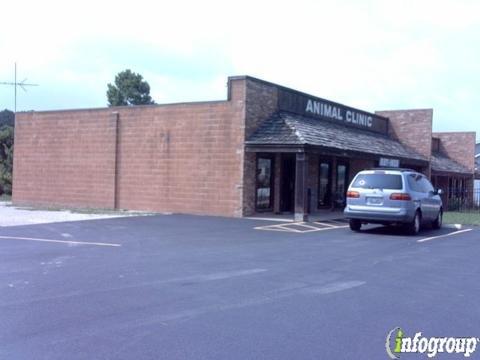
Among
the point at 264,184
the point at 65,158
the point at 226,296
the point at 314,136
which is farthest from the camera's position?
the point at 65,158

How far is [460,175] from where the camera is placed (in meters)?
35.0

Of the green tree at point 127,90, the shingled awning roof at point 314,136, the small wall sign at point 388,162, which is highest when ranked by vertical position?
the green tree at point 127,90

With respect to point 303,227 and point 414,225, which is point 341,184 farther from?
point 414,225

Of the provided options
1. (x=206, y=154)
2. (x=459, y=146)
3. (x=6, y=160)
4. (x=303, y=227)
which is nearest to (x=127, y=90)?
(x=6, y=160)

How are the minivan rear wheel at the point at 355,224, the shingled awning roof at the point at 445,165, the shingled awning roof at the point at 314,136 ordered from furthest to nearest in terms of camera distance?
the shingled awning roof at the point at 445,165 < the shingled awning roof at the point at 314,136 < the minivan rear wheel at the point at 355,224

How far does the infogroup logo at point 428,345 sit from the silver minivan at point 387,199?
953 cm

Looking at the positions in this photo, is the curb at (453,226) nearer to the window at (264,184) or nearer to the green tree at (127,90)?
the window at (264,184)

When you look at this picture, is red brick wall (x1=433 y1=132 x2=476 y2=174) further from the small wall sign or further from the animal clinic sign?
the small wall sign

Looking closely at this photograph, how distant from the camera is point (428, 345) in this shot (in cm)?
579

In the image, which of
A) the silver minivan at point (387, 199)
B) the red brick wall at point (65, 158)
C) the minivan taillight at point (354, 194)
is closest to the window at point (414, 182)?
the silver minivan at point (387, 199)

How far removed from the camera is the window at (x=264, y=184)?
829 inches

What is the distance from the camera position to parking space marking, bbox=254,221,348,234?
16641mm

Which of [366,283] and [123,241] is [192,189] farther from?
[366,283]

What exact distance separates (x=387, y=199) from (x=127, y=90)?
148 ft
